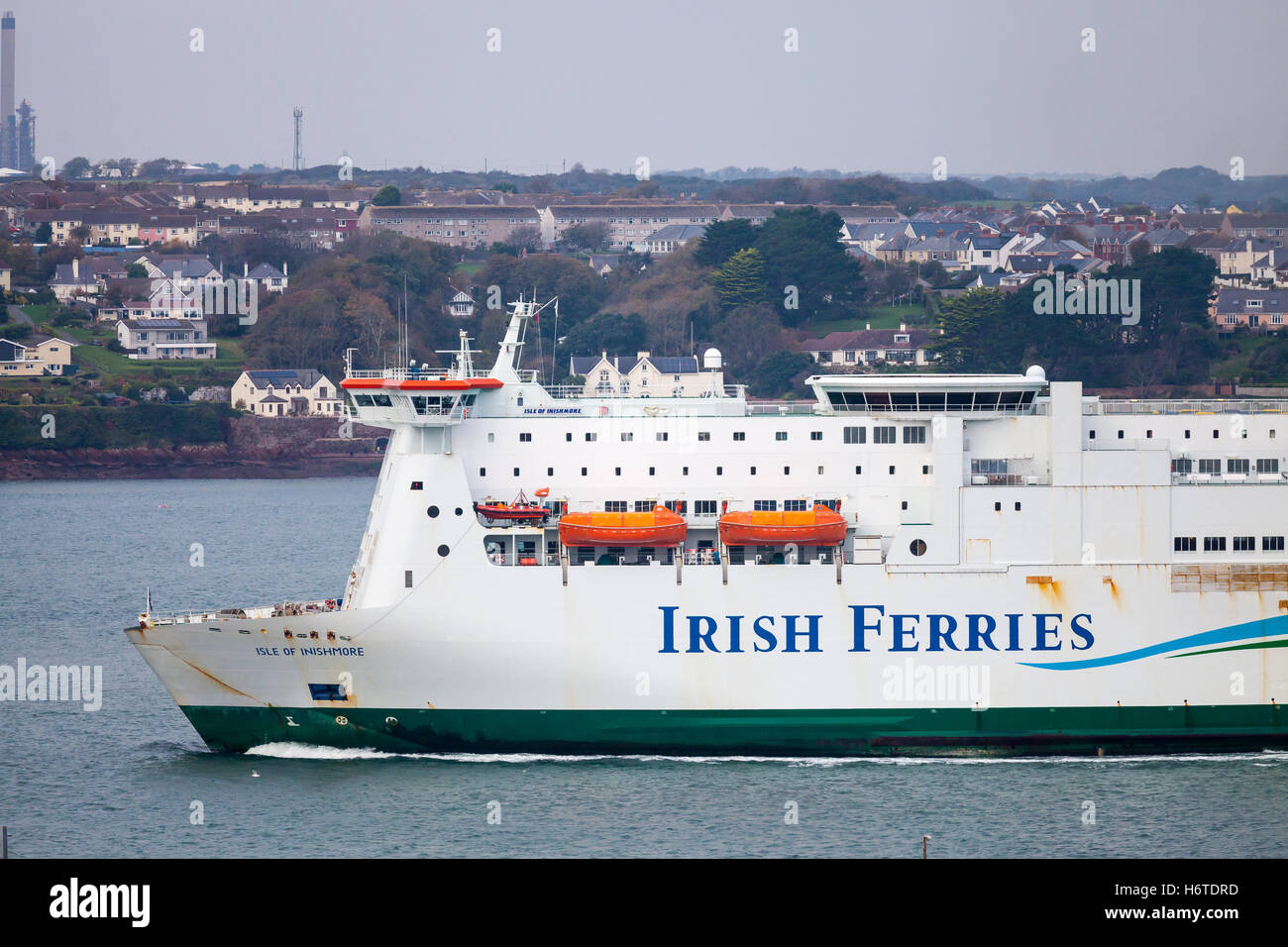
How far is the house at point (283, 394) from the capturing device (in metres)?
97.4

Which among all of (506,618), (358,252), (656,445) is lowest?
(506,618)

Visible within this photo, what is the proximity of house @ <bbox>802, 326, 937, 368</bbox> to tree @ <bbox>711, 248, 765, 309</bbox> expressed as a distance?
21.0 ft

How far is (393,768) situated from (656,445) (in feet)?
22.9

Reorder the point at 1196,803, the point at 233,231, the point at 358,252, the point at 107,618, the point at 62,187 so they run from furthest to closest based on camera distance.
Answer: the point at 62,187
the point at 233,231
the point at 358,252
the point at 107,618
the point at 1196,803

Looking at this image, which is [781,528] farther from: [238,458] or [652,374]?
[238,458]

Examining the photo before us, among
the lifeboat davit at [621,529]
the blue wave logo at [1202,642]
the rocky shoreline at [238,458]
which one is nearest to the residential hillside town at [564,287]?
the rocky shoreline at [238,458]

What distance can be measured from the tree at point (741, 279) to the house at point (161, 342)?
97.3ft

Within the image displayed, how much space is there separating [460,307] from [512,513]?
86665 mm

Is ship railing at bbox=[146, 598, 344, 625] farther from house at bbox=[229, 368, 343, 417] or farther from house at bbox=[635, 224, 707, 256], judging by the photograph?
house at bbox=[635, 224, 707, 256]

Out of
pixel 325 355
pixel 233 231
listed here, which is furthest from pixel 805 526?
pixel 233 231

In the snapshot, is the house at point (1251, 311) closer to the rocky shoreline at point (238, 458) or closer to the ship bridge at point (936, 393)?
the rocky shoreline at point (238, 458)

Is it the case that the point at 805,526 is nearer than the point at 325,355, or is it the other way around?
the point at 805,526

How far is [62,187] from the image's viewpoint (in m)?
167

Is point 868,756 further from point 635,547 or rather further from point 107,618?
point 107,618
